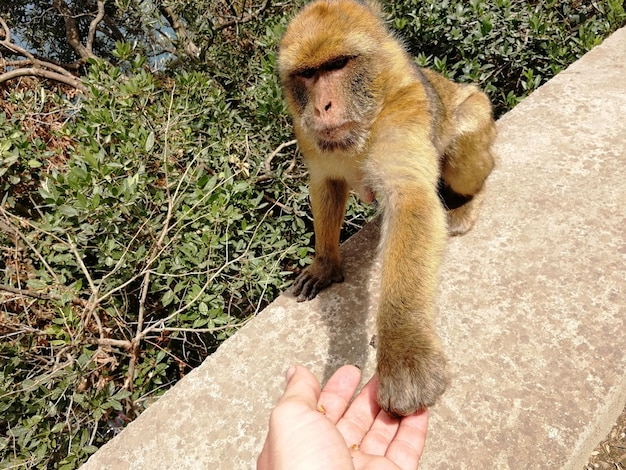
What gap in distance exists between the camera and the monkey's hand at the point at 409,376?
5.40ft

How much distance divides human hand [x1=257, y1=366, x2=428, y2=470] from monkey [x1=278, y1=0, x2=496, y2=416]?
0.18 m

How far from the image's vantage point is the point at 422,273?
2.03m

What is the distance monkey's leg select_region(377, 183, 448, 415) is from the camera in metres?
1.67

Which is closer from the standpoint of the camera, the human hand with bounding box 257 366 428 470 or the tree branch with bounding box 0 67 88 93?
the human hand with bounding box 257 366 428 470

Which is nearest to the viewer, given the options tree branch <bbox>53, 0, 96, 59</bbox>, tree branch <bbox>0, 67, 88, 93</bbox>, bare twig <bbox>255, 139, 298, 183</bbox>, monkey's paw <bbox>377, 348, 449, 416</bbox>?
monkey's paw <bbox>377, 348, 449, 416</bbox>

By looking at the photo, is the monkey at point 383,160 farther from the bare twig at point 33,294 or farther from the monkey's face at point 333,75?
the bare twig at point 33,294

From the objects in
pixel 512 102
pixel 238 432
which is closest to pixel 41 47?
pixel 512 102

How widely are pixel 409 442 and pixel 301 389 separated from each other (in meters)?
0.44

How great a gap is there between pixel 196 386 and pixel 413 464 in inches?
44.5

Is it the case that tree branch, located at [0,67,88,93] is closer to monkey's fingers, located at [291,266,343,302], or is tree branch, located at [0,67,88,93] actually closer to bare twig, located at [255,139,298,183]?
bare twig, located at [255,139,298,183]

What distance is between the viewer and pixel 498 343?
2283 millimetres

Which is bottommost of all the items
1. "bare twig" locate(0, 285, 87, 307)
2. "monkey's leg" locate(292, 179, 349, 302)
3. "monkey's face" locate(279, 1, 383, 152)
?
"monkey's leg" locate(292, 179, 349, 302)

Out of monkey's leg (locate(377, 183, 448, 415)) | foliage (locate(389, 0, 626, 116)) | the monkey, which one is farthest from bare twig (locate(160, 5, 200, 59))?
monkey's leg (locate(377, 183, 448, 415))

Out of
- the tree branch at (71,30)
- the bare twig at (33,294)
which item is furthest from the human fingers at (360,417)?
the tree branch at (71,30)
